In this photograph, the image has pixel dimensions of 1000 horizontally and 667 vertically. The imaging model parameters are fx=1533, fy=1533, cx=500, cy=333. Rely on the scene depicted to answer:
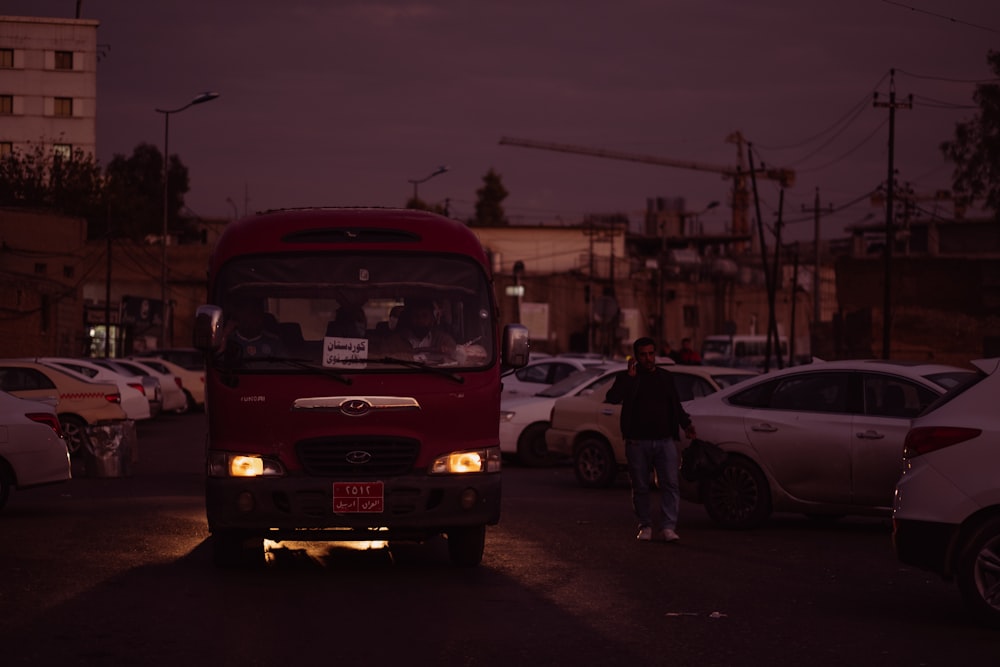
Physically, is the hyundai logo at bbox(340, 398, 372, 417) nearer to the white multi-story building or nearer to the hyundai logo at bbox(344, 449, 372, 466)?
the hyundai logo at bbox(344, 449, 372, 466)

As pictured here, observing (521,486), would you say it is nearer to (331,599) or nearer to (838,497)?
(838,497)

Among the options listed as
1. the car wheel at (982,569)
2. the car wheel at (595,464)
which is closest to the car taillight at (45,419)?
the car wheel at (595,464)

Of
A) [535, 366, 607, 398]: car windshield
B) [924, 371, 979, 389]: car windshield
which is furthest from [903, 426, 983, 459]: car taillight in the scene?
[535, 366, 607, 398]: car windshield

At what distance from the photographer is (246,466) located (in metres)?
11.3

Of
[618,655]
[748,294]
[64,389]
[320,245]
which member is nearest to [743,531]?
[320,245]

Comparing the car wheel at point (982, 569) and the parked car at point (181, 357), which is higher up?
the parked car at point (181, 357)

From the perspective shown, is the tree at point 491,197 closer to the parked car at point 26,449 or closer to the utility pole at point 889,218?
the utility pole at point 889,218

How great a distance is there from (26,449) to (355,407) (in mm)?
5977

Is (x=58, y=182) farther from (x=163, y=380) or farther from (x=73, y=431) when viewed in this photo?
(x=73, y=431)

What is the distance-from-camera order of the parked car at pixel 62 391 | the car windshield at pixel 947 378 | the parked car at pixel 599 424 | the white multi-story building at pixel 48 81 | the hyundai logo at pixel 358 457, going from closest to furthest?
the hyundai logo at pixel 358 457, the car windshield at pixel 947 378, the parked car at pixel 599 424, the parked car at pixel 62 391, the white multi-story building at pixel 48 81

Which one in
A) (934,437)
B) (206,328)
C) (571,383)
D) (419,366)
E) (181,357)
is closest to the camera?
(934,437)

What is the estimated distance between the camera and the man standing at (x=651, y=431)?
46.2 ft

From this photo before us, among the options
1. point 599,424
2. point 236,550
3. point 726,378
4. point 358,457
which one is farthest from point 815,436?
point 599,424

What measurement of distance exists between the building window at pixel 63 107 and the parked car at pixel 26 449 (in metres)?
88.6
